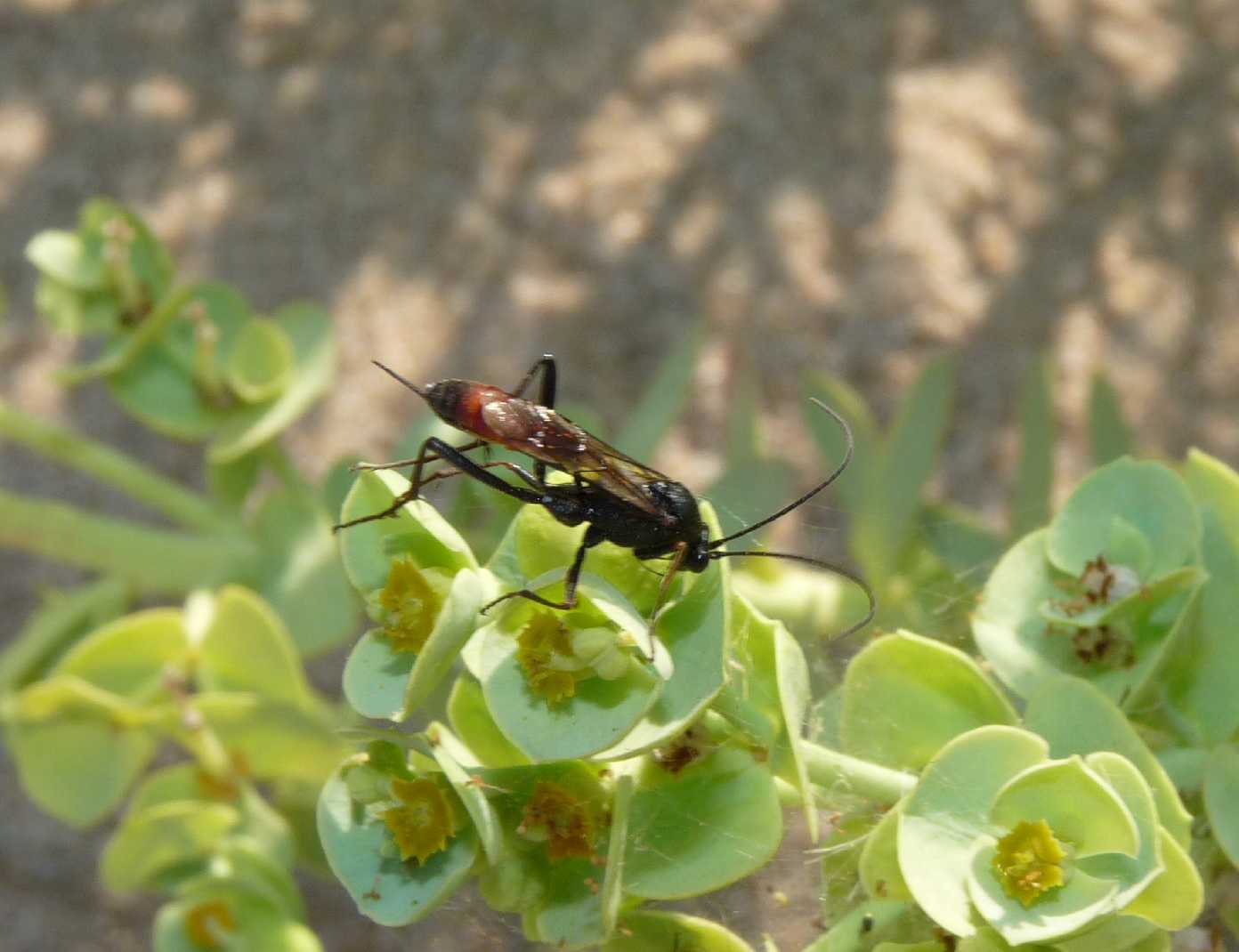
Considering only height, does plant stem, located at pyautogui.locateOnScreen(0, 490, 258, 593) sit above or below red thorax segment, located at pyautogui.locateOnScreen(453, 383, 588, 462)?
below

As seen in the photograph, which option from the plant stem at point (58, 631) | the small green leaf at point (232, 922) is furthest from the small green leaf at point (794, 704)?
the plant stem at point (58, 631)

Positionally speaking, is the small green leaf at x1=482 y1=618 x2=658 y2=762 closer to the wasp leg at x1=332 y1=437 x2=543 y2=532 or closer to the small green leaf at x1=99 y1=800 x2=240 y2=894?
the wasp leg at x1=332 y1=437 x2=543 y2=532

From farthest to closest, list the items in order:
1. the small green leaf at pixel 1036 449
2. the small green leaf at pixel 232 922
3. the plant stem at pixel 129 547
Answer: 1. the small green leaf at pixel 1036 449
2. the plant stem at pixel 129 547
3. the small green leaf at pixel 232 922

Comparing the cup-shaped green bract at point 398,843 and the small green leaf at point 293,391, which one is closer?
the cup-shaped green bract at point 398,843

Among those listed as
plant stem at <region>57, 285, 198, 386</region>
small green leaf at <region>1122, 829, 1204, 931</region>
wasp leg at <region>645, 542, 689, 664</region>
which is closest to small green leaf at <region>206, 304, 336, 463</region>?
plant stem at <region>57, 285, 198, 386</region>

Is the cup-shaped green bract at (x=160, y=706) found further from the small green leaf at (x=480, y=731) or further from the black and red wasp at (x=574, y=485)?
the small green leaf at (x=480, y=731)

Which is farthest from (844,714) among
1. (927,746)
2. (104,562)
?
(104,562)

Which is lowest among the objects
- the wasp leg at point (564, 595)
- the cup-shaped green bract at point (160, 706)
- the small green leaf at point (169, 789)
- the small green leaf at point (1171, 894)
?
the small green leaf at point (169, 789)
